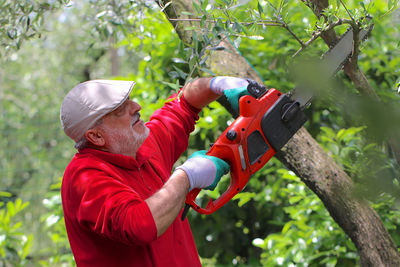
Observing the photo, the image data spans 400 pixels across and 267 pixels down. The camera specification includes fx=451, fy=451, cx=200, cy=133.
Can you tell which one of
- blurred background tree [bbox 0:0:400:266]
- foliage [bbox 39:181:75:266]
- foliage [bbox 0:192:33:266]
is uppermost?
blurred background tree [bbox 0:0:400:266]

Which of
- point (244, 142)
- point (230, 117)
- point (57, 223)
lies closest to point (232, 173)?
point (244, 142)

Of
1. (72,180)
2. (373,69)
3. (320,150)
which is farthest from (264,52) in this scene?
(72,180)

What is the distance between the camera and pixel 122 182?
179 cm

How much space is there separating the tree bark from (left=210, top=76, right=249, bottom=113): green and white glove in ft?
0.75

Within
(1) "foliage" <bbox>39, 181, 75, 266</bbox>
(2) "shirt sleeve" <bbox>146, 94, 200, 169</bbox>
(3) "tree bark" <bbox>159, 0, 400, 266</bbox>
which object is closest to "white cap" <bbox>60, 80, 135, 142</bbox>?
(2) "shirt sleeve" <bbox>146, 94, 200, 169</bbox>

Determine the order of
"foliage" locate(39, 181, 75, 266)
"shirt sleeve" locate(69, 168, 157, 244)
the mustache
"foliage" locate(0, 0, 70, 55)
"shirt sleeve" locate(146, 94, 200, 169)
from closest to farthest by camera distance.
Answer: "shirt sleeve" locate(69, 168, 157, 244)
the mustache
"shirt sleeve" locate(146, 94, 200, 169)
"foliage" locate(0, 0, 70, 55)
"foliage" locate(39, 181, 75, 266)

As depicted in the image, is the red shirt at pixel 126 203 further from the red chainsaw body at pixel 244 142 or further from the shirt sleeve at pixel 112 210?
the red chainsaw body at pixel 244 142

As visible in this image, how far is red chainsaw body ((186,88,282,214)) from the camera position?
1847mm

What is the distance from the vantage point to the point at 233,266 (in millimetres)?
3393

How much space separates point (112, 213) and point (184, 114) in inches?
31.7

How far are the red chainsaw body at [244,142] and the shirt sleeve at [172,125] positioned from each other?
39 cm

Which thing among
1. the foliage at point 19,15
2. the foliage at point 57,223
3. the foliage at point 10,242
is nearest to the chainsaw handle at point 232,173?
the foliage at point 19,15

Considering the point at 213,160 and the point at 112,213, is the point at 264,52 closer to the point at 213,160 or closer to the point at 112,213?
the point at 213,160

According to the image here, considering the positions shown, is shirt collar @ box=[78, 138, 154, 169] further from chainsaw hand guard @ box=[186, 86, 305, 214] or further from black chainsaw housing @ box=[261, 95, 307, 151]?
black chainsaw housing @ box=[261, 95, 307, 151]
